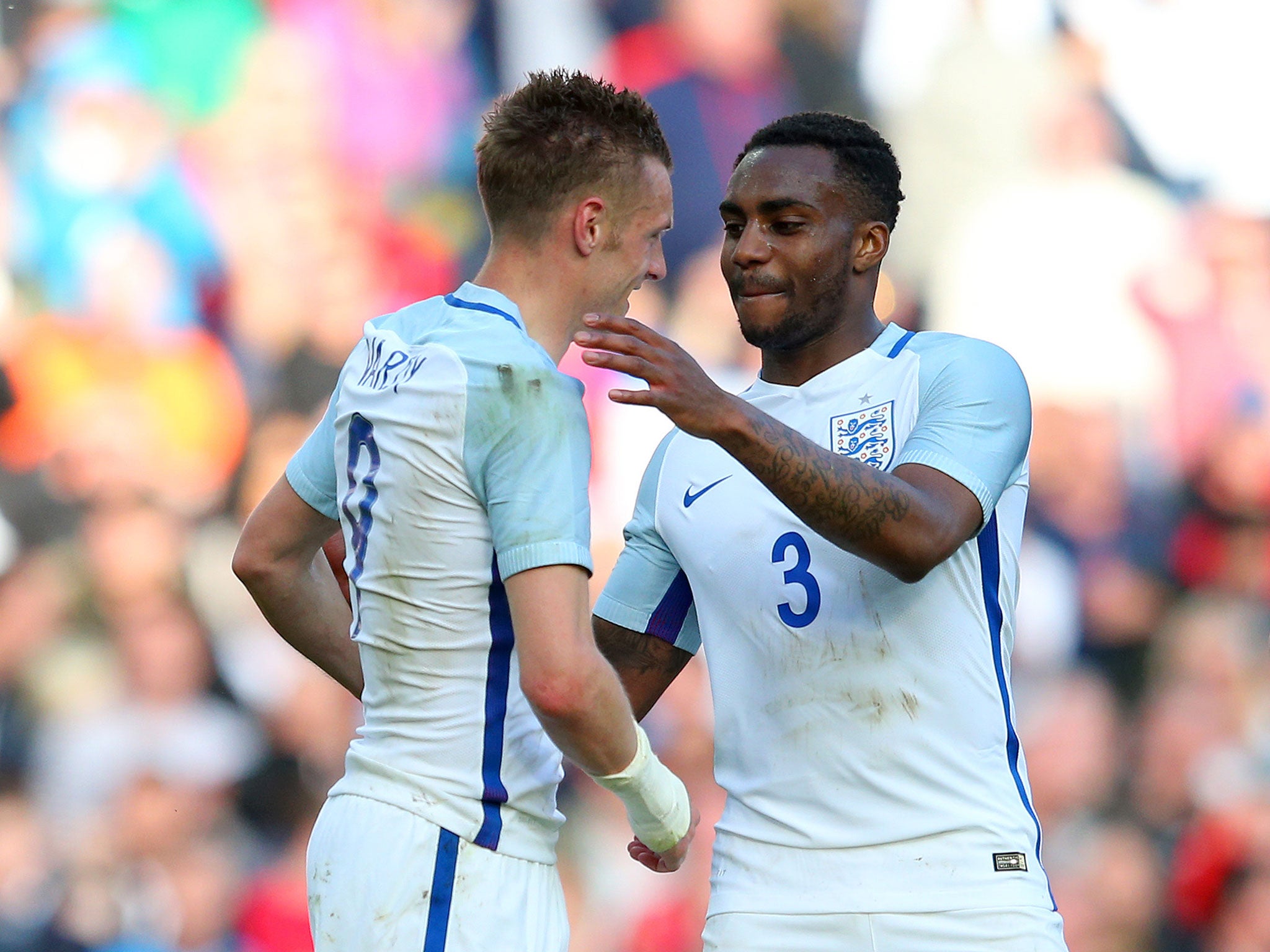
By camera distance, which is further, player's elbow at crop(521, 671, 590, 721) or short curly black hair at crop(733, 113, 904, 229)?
short curly black hair at crop(733, 113, 904, 229)

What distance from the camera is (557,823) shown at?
2.30 meters

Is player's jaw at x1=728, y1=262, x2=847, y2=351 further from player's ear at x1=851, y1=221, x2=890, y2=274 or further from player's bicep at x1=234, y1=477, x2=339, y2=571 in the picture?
player's bicep at x1=234, y1=477, x2=339, y2=571

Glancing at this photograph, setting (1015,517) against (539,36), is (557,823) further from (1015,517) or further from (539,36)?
(539,36)

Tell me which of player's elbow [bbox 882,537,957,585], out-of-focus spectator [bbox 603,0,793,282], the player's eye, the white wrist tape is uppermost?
out-of-focus spectator [bbox 603,0,793,282]

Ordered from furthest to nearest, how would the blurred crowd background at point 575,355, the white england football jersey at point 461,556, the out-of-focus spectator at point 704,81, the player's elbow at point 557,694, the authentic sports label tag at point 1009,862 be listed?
the out-of-focus spectator at point 704,81 → the blurred crowd background at point 575,355 → the authentic sports label tag at point 1009,862 → the white england football jersey at point 461,556 → the player's elbow at point 557,694

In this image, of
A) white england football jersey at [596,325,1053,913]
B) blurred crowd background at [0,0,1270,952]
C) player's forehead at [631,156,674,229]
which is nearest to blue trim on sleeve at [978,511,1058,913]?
white england football jersey at [596,325,1053,913]

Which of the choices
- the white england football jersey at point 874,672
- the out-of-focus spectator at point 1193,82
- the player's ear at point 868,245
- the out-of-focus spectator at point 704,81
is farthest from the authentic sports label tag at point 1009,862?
the out-of-focus spectator at point 1193,82

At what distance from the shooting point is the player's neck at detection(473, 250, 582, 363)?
2348mm

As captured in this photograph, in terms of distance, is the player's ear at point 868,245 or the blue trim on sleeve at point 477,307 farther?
the player's ear at point 868,245

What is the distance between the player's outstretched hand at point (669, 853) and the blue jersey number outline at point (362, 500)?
632mm

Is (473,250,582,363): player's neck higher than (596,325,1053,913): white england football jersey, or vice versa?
(473,250,582,363): player's neck

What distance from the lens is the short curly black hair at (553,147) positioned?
2354 millimetres

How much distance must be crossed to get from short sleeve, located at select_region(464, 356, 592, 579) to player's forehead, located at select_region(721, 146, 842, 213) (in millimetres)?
954

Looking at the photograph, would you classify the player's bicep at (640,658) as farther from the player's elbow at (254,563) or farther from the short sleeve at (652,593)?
the player's elbow at (254,563)
